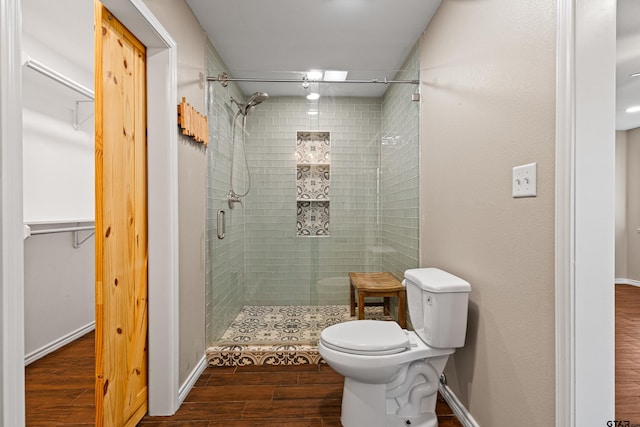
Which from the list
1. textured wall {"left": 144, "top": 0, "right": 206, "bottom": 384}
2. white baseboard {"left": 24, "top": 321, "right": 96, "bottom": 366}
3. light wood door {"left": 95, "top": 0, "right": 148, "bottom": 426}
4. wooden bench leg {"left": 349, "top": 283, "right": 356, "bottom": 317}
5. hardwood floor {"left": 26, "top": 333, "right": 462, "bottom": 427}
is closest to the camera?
light wood door {"left": 95, "top": 0, "right": 148, "bottom": 426}

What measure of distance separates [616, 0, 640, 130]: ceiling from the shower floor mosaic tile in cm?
265

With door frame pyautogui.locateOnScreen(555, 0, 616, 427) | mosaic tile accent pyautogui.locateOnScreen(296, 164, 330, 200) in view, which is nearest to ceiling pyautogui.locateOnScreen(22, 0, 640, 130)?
mosaic tile accent pyautogui.locateOnScreen(296, 164, 330, 200)

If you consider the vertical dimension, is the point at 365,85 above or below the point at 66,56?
below

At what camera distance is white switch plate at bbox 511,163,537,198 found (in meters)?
1.33

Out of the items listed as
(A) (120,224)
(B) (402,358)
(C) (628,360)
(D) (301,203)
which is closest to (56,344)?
(A) (120,224)

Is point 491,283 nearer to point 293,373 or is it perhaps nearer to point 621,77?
point 293,373

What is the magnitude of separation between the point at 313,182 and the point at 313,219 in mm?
310

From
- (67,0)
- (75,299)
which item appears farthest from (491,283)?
(75,299)

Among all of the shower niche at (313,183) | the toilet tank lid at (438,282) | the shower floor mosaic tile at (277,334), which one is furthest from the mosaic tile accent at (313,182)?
the toilet tank lid at (438,282)

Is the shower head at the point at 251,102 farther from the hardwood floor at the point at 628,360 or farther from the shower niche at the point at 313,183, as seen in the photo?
the hardwood floor at the point at 628,360

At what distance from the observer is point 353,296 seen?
2934 mm

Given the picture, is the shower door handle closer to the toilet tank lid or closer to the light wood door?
the light wood door

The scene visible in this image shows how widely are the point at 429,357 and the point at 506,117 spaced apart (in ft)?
3.99

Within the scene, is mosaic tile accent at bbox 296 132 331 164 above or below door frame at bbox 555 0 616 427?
above
